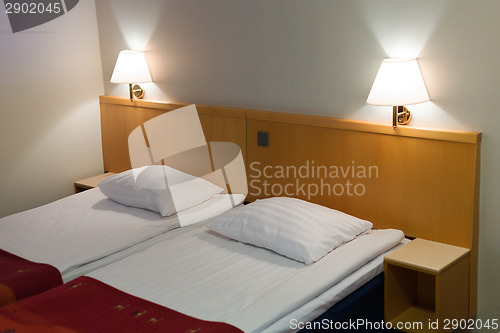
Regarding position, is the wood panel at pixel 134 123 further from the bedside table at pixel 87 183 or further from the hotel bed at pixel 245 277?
the hotel bed at pixel 245 277

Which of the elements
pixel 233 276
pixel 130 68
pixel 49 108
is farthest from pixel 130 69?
pixel 233 276

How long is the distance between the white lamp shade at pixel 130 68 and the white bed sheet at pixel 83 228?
71 centimetres

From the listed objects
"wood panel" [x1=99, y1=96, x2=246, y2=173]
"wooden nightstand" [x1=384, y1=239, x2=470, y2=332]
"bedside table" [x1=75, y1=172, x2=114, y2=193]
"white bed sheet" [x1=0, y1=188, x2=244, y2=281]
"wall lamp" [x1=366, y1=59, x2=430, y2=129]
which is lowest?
"wooden nightstand" [x1=384, y1=239, x2=470, y2=332]

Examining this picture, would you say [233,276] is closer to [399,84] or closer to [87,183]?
[399,84]

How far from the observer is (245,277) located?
2.19 metres

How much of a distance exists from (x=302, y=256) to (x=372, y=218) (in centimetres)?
53

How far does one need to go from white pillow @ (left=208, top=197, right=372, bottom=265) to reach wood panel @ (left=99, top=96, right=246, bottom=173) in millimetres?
600

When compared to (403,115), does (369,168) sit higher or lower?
lower

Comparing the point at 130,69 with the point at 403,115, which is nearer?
the point at 403,115

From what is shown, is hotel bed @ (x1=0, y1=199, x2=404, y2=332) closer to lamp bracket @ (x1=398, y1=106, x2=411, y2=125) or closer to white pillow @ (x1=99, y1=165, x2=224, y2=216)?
white pillow @ (x1=99, y1=165, x2=224, y2=216)

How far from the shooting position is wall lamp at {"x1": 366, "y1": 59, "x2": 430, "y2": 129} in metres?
2.31

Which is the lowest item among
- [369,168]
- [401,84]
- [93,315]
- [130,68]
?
[93,315]

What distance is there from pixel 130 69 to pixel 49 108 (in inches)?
22.9

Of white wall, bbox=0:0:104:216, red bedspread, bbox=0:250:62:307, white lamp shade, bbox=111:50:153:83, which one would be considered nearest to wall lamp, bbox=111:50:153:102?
white lamp shade, bbox=111:50:153:83
